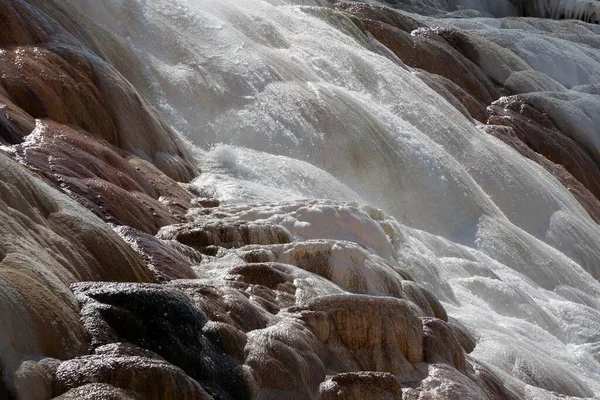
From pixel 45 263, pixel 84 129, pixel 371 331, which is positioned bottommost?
pixel 371 331

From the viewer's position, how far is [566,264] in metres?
14.9

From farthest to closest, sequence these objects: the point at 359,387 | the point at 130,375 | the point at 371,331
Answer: the point at 371,331
the point at 359,387
the point at 130,375

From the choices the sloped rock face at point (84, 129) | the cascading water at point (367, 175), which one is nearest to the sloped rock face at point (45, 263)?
the cascading water at point (367, 175)

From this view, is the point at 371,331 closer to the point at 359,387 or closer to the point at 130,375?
the point at 359,387

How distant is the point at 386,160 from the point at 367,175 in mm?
377

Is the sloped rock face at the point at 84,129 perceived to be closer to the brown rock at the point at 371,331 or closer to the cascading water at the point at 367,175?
the cascading water at the point at 367,175

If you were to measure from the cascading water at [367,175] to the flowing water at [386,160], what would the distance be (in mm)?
22

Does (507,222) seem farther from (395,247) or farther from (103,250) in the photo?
(103,250)

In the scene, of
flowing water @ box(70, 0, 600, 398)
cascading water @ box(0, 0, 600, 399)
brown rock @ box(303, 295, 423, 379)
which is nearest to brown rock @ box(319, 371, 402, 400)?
brown rock @ box(303, 295, 423, 379)

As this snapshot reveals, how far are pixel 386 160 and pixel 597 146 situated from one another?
846 centimetres

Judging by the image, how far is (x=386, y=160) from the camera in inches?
551

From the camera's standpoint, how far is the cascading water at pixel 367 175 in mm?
10078

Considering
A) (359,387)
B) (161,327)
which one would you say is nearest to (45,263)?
(161,327)

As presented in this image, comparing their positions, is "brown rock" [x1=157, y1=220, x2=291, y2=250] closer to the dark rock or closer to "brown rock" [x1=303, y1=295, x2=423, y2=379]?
"brown rock" [x1=303, y1=295, x2=423, y2=379]
